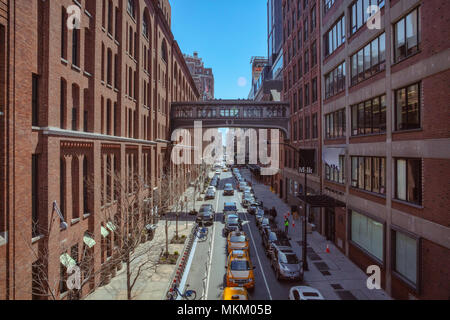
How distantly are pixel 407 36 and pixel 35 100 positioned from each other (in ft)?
60.2

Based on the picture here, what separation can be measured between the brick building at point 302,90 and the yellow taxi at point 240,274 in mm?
13819

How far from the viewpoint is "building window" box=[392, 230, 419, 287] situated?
43.9ft

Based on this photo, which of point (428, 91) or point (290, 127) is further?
point (290, 127)

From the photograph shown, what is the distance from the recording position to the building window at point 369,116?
1656 centimetres

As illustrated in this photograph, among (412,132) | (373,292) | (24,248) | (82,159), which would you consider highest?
(412,132)

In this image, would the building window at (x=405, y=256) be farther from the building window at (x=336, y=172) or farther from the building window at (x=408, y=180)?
the building window at (x=336, y=172)

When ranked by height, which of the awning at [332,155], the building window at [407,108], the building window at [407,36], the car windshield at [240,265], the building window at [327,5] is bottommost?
the car windshield at [240,265]

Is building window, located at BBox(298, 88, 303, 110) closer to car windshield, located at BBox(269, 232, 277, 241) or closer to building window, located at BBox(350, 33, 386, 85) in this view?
building window, located at BBox(350, 33, 386, 85)

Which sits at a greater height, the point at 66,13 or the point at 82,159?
the point at 66,13

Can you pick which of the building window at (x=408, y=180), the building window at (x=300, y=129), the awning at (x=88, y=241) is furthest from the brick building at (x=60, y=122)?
→ the building window at (x=300, y=129)

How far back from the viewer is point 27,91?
11320 mm

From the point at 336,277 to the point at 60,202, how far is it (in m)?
16.7

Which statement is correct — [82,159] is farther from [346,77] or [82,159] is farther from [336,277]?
[346,77]
